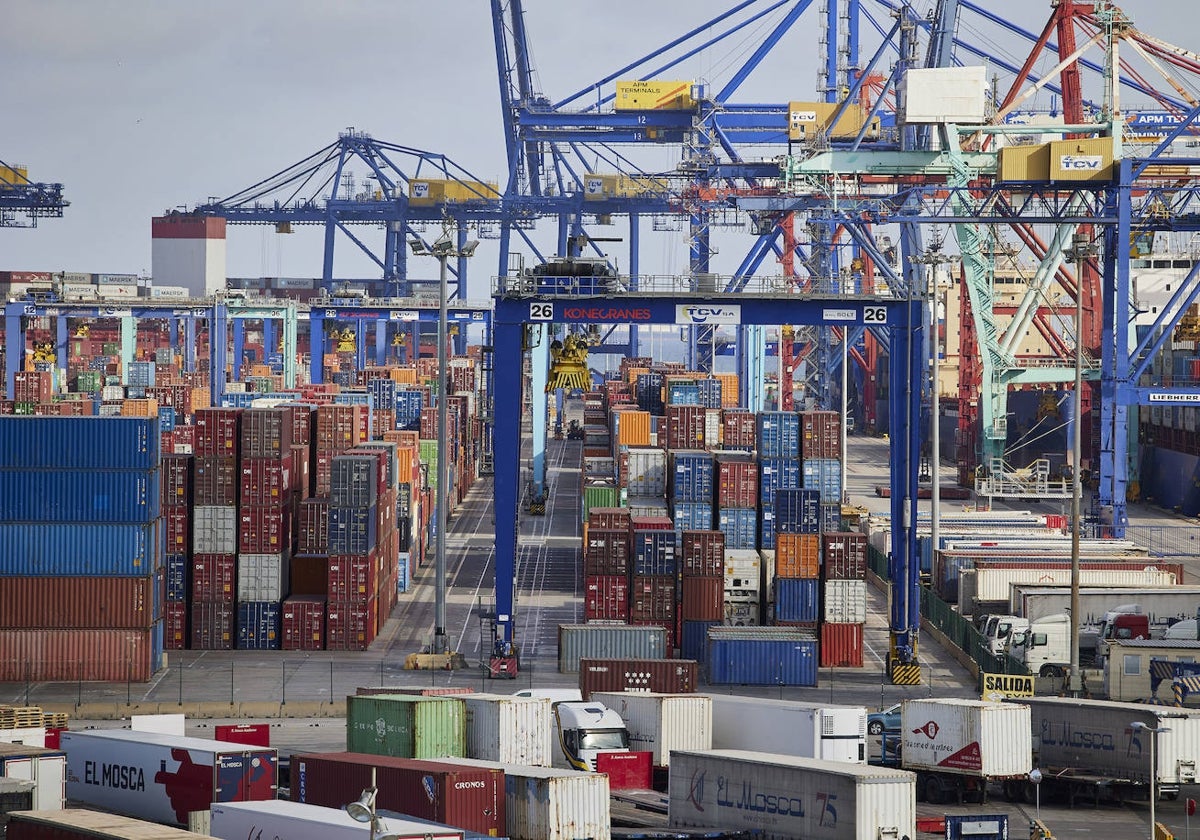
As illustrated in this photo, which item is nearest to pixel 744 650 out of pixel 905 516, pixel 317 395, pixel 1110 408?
pixel 905 516

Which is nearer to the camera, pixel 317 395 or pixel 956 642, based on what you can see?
pixel 956 642

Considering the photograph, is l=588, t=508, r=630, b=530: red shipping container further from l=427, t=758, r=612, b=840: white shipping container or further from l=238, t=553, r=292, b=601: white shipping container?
l=427, t=758, r=612, b=840: white shipping container

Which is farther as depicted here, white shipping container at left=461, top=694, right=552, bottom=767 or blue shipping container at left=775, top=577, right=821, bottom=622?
blue shipping container at left=775, top=577, right=821, bottom=622

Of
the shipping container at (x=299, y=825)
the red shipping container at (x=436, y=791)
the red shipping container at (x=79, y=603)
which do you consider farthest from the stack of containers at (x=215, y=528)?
the shipping container at (x=299, y=825)

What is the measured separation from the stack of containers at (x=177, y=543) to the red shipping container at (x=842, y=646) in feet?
60.7

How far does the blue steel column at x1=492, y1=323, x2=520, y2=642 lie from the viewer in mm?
50781

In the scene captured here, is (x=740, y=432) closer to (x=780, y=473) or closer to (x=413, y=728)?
(x=780, y=473)

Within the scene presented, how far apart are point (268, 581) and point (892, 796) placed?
2814 centimetres

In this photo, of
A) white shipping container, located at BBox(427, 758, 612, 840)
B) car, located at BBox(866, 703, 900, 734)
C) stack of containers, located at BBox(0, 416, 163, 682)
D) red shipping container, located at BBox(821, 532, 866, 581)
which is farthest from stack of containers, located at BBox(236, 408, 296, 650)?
white shipping container, located at BBox(427, 758, 612, 840)

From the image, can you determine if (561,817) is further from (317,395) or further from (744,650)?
(317,395)

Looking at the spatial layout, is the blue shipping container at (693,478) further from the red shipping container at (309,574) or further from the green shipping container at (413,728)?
the green shipping container at (413,728)

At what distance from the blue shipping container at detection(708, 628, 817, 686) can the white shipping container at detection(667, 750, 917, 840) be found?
16008 mm

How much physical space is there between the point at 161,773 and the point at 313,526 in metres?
21.5

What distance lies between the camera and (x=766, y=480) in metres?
57.3
